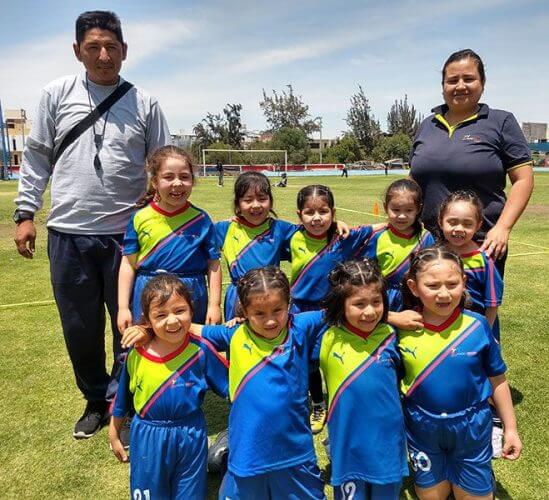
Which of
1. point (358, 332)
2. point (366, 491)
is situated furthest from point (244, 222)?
point (366, 491)

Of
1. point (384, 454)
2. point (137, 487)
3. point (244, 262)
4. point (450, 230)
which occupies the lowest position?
point (137, 487)

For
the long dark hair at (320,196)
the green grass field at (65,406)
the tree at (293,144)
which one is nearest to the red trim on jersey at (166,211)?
the long dark hair at (320,196)

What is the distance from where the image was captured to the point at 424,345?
2.21 metres

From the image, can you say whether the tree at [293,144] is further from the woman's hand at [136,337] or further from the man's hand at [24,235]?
the woman's hand at [136,337]

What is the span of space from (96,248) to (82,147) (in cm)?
60

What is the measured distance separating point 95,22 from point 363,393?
7.93 ft

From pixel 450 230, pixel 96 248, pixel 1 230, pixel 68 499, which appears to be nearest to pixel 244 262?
pixel 96 248

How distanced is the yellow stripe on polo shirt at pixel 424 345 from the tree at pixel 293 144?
5248cm

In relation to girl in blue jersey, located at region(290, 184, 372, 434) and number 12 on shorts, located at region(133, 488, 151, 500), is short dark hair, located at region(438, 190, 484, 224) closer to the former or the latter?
girl in blue jersey, located at region(290, 184, 372, 434)

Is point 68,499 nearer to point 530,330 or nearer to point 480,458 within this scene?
point 480,458

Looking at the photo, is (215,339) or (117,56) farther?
(117,56)

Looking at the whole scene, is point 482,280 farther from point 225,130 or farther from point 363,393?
point 225,130

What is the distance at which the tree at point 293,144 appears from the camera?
53969mm

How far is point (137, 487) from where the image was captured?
7.07 feet
